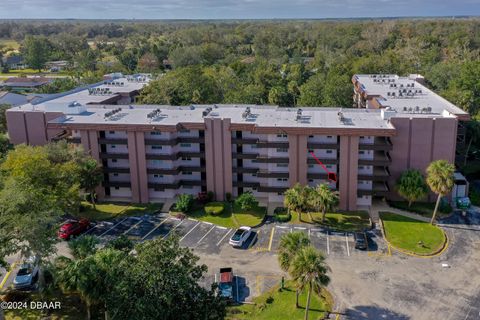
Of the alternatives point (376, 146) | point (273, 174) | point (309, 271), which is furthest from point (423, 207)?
point (309, 271)

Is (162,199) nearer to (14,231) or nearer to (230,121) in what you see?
(230,121)

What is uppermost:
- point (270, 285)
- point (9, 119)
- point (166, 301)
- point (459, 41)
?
point (459, 41)

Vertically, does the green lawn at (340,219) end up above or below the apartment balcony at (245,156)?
below

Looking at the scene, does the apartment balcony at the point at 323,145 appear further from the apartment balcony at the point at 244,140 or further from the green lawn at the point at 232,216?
the green lawn at the point at 232,216

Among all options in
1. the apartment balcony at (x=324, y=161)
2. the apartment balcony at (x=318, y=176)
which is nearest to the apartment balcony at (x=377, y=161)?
the apartment balcony at (x=324, y=161)

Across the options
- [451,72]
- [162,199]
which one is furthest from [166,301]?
[451,72]

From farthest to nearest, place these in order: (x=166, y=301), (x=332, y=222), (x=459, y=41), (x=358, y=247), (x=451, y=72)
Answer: (x=459, y=41)
(x=451, y=72)
(x=332, y=222)
(x=358, y=247)
(x=166, y=301)
